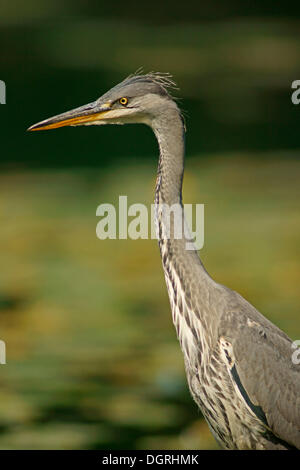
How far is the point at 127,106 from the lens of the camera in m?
2.85

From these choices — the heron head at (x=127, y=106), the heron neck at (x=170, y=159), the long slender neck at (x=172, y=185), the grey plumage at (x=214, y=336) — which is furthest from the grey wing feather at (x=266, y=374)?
the heron head at (x=127, y=106)

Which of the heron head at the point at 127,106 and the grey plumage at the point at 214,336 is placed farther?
the heron head at the point at 127,106

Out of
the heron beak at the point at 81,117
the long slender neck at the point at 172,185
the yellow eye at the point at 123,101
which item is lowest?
the long slender neck at the point at 172,185

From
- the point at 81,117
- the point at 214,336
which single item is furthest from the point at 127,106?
the point at 214,336

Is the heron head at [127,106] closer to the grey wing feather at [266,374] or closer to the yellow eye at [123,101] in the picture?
the yellow eye at [123,101]

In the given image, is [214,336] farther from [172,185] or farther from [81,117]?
[81,117]

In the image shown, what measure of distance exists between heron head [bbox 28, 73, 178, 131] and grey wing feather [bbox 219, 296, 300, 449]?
67 cm

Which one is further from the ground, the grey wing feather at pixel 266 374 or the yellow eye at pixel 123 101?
the yellow eye at pixel 123 101

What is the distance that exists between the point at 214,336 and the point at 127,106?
753 mm

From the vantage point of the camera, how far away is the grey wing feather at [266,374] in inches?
106

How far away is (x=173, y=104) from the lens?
9.23 feet

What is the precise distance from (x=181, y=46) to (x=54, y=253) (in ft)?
20.0

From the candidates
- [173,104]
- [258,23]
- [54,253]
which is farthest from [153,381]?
[258,23]

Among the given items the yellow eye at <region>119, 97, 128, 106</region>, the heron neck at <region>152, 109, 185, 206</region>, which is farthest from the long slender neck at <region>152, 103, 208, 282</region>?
the yellow eye at <region>119, 97, 128, 106</region>
